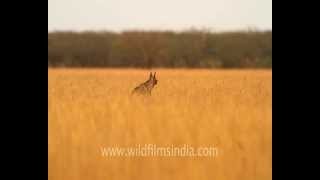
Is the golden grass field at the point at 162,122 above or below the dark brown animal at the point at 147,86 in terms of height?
below

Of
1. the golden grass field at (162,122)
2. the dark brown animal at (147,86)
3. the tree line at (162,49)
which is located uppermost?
the tree line at (162,49)

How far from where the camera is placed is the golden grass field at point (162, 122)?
7367 millimetres

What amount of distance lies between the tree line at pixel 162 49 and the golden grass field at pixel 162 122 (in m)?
0.06

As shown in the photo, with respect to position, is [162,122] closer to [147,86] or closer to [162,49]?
[147,86]

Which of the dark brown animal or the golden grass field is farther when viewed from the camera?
the dark brown animal

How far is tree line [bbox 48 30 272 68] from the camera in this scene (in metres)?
7.53

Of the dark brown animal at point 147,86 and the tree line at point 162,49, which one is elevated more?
the tree line at point 162,49

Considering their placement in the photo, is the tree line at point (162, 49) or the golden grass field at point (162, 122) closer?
the golden grass field at point (162, 122)

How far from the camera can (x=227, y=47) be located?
7.61m

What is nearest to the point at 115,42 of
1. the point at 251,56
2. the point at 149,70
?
the point at 149,70

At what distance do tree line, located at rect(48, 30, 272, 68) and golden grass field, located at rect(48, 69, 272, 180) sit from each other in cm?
6

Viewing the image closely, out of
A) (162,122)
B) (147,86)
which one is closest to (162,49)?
(147,86)

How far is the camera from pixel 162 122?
747 cm
